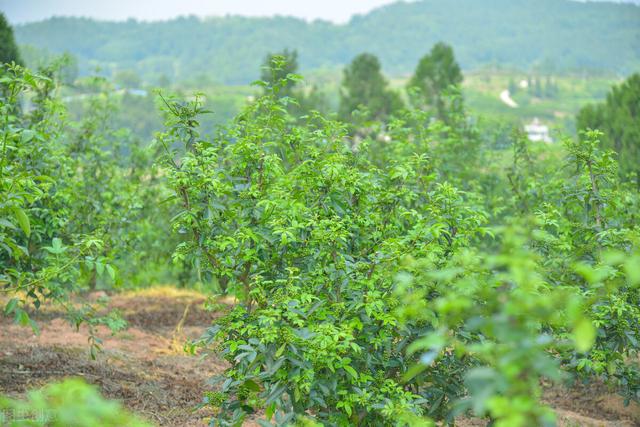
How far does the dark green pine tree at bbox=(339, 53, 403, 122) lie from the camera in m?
30.8

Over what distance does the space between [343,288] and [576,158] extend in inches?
121

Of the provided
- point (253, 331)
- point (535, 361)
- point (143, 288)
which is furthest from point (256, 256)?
point (143, 288)

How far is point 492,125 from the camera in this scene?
15.2m

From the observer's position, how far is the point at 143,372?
735cm

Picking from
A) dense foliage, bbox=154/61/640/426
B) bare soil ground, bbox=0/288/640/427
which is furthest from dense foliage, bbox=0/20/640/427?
bare soil ground, bbox=0/288/640/427

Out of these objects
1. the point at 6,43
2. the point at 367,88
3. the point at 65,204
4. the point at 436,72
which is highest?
the point at 6,43

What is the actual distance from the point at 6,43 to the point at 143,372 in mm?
11092

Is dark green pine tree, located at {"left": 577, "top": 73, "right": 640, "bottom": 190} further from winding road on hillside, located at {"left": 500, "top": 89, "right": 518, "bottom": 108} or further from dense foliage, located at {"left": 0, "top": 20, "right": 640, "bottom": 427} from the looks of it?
winding road on hillside, located at {"left": 500, "top": 89, "right": 518, "bottom": 108}

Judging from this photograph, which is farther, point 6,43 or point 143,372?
point 6,43

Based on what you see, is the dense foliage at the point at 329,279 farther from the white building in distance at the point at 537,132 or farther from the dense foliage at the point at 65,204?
the white building in distance at the point at 537,132

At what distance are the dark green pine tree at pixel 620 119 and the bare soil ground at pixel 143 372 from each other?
11.3 meters

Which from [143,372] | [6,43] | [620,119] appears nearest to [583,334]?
[143,372]

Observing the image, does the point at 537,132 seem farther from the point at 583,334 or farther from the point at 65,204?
the point at 583,334

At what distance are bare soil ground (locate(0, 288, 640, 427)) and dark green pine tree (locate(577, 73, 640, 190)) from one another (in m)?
11.3
